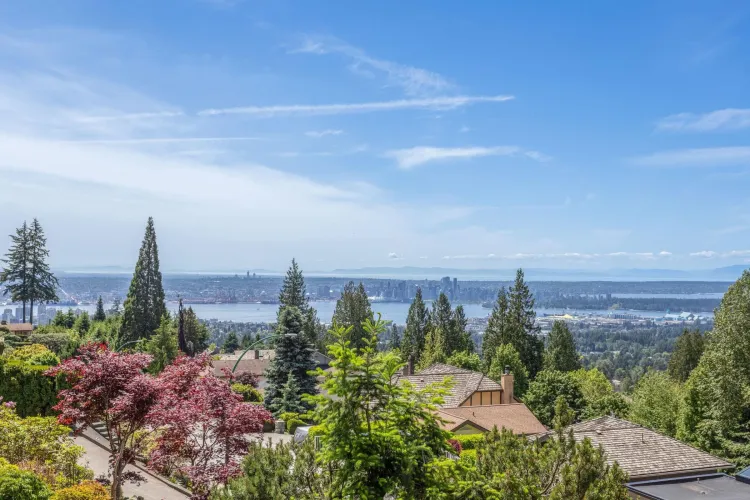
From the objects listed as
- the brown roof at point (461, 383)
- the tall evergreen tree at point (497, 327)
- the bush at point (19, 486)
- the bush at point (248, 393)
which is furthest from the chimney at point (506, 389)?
the bush at point (19, 486)

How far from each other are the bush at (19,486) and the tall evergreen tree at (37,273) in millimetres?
52608

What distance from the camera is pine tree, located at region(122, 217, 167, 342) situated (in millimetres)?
53656

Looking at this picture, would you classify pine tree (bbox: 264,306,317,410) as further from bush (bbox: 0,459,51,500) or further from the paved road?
bush (bbox: 0,459,51,500)

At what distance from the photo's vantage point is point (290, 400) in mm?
34656

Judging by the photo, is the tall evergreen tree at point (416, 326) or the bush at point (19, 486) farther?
the tall evergreen tree at point (416, 326)

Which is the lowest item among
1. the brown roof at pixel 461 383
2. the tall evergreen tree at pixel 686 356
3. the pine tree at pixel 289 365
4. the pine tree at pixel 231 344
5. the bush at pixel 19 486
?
the pine tree at pixel 231 344

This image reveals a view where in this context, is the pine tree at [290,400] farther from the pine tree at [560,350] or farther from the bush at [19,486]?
the pine tree at [560,350]

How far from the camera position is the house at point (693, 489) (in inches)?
589

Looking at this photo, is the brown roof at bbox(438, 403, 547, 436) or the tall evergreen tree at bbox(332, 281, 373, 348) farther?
the tall evergreen tree at bbox(332, 281, 373, 348)

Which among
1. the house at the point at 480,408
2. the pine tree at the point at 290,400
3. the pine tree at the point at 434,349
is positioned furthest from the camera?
the pine tree at the point at 434,349

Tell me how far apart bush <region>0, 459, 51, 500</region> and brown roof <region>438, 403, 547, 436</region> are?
19.5 meters

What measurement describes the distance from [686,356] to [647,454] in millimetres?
46041

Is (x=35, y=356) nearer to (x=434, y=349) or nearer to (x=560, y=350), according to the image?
(x=434, y=349)

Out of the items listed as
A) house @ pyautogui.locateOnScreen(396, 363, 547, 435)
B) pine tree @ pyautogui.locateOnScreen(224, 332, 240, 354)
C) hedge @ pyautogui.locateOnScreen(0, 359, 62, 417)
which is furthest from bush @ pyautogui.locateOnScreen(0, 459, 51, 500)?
pine tree @ pyautogui.locateOnScreen(224, 332, 240, 354)
